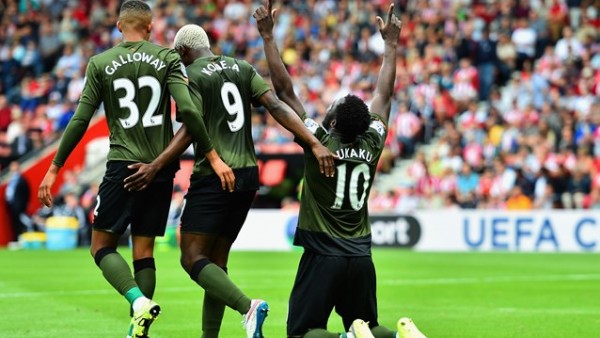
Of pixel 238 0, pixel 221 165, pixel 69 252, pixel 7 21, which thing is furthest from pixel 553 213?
pixel 7 21

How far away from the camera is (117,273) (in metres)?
8.98

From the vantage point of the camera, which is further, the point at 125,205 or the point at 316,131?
the point at 125,205

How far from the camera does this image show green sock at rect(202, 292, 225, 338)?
9.30 m

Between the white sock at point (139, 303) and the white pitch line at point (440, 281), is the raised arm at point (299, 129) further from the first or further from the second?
the white pitch line at point (440, 281)

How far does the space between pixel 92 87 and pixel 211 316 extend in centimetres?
204

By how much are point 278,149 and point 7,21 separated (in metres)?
12.9

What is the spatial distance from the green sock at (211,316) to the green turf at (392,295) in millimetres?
1328

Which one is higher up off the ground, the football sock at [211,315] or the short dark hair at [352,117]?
the short dark hair at [352,117]

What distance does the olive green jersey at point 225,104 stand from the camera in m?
9.27

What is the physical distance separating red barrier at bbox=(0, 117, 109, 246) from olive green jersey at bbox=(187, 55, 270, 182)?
802 inches

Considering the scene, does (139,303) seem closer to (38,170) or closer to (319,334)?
(319,334)

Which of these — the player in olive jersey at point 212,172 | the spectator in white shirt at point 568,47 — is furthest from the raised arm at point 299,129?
the spectator in white shirt at point 568,47

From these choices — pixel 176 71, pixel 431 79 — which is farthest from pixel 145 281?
pixel 431 79

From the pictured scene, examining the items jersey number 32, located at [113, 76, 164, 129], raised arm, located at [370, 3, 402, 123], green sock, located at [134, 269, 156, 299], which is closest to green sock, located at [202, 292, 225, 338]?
green sock, located at [134, 269, 156, 299]
